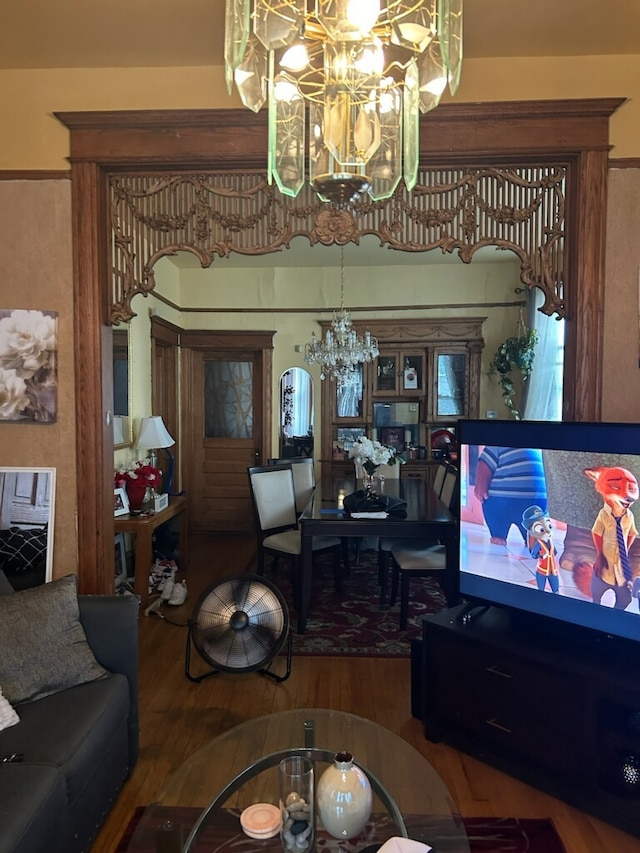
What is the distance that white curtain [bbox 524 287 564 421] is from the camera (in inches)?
213

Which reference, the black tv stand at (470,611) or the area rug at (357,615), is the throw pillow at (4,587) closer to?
the area rug at (357,615)

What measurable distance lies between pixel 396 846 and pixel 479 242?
7.41 feet

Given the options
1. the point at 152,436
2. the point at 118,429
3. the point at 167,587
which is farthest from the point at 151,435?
the point at 167,587

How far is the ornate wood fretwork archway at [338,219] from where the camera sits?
8.54 ft

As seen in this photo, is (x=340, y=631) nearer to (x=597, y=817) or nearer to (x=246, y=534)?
(x=597, y=817)

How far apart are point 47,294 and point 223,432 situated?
398cm

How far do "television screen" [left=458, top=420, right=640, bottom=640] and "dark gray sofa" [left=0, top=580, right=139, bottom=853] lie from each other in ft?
4.96

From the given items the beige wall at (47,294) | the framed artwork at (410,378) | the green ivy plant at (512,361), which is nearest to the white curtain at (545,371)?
the green ivy plant at (512,361)

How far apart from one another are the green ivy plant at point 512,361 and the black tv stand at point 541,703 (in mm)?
3708

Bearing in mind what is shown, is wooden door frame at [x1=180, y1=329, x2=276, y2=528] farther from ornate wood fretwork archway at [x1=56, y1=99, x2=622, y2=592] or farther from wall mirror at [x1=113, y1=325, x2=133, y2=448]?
ornate wood fretwork archway at [x1=56, y1=99, x2=622, y2=592]

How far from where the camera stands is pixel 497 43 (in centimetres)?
247

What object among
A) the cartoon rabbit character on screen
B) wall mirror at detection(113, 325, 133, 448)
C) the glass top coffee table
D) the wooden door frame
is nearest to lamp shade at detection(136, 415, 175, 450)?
wall mirror at detection(113, 325, 133, 448)

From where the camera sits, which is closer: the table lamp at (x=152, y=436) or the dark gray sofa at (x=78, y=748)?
the dark gray sofa at (x=78, y=748)

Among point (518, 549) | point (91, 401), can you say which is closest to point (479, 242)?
point (518, 549)
